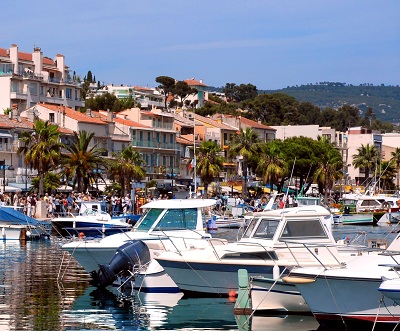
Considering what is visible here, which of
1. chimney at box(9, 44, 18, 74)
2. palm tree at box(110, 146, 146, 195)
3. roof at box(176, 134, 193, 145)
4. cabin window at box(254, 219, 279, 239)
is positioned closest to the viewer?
cabin window at box(254, 219, 279, 239)

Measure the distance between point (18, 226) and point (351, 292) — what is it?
3736 cm

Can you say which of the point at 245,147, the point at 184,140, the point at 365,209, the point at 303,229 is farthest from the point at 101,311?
the point at 184,140

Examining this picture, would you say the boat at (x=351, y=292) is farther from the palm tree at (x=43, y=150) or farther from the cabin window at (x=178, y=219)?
the palm tree at (x=43, y=150)

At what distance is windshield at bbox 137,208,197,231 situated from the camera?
37031 millimetres

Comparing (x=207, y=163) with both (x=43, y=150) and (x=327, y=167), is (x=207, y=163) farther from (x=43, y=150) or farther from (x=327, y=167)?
(x=327, y=167)

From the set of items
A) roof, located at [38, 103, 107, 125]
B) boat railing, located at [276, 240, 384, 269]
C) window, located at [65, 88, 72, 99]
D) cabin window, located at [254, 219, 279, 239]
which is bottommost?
boat railing, located at [276, 240, 384, 269]

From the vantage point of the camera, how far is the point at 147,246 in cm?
3353

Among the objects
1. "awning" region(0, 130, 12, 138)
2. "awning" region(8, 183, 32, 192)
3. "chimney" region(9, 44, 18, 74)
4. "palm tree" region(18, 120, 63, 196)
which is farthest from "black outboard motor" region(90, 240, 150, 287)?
"chimney" region(9, 44, 18, 74)

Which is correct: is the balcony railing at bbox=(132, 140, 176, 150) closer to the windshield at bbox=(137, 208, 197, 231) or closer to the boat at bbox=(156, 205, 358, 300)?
the windshield at bbox=(137, 208, 197, 231)

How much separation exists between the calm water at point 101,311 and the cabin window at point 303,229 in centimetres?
286

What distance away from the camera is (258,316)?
27719 mm

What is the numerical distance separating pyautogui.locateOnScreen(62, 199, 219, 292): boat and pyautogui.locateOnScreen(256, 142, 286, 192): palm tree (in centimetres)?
8284

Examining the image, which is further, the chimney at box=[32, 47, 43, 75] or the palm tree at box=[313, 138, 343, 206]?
the chimney at box=[32, 47, 43, 75]

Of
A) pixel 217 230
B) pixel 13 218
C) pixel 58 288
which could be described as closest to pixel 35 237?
pixel 13 218
